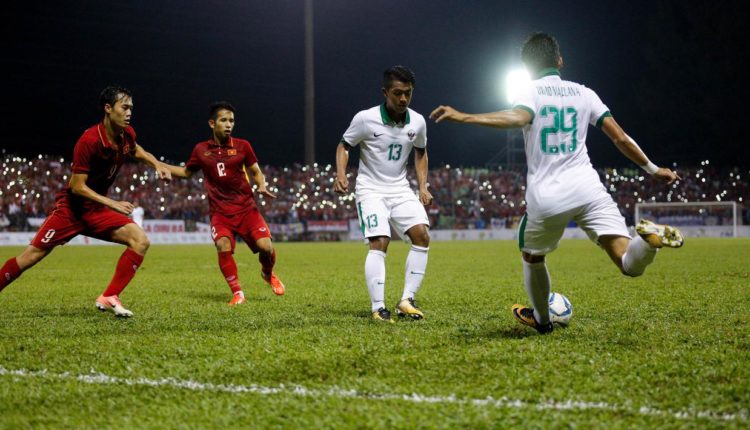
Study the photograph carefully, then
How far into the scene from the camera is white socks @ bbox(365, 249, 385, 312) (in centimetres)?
645

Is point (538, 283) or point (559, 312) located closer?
point (538, 283)

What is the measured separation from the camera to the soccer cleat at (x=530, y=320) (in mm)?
5348

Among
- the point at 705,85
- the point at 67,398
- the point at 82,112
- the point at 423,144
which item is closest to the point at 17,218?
the point at 82,112

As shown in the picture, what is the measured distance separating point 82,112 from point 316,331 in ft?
145

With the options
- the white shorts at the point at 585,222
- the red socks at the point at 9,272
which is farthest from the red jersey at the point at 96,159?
the white shorts at the point at 585,222

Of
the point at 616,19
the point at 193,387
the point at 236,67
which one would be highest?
the point at 616,19

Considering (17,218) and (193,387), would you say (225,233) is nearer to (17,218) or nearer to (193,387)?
(193,387)

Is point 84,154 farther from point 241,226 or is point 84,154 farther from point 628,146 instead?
point 628,146

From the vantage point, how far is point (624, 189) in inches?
2045

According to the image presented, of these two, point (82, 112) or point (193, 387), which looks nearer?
point (193, 387)

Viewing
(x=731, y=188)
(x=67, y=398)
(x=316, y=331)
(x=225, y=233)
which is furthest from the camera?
(x=731, y=188)

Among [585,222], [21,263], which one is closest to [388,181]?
[585,222]

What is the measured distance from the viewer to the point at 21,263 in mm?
6859

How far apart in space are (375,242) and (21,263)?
3.38 metres
